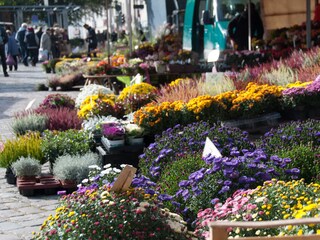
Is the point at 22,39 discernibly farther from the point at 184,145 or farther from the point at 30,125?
the point at 184,145

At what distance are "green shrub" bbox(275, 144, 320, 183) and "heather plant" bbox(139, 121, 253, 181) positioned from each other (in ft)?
2.57

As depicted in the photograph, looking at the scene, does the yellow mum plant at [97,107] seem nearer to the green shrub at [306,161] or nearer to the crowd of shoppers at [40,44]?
the green shrub at [306,161]

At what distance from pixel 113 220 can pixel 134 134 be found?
14.0 ft

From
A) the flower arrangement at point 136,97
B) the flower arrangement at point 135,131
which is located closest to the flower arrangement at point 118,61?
the flower arrangement at point 136,97

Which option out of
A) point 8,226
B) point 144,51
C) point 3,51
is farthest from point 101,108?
point 3,51

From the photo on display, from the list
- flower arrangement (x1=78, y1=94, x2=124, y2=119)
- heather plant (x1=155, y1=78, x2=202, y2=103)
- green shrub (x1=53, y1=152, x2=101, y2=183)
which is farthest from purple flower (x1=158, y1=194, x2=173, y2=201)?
flower arrangement (x1=78, y1=94, x2=124, y2=119)

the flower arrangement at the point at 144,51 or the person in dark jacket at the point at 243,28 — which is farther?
the flower arrangement at the point at 144,51

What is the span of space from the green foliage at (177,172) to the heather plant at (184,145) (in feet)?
1.01

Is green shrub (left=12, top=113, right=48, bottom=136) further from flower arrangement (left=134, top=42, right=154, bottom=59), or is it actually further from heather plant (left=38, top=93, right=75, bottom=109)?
flower arrangement (left=134, top=42, right=154, bottom=59)

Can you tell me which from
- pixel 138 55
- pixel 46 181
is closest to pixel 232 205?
pixel 46 181

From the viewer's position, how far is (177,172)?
6.32 metres

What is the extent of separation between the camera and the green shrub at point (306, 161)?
630cm

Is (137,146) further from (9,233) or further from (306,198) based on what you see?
(306,198)

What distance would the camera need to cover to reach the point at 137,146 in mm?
8859
